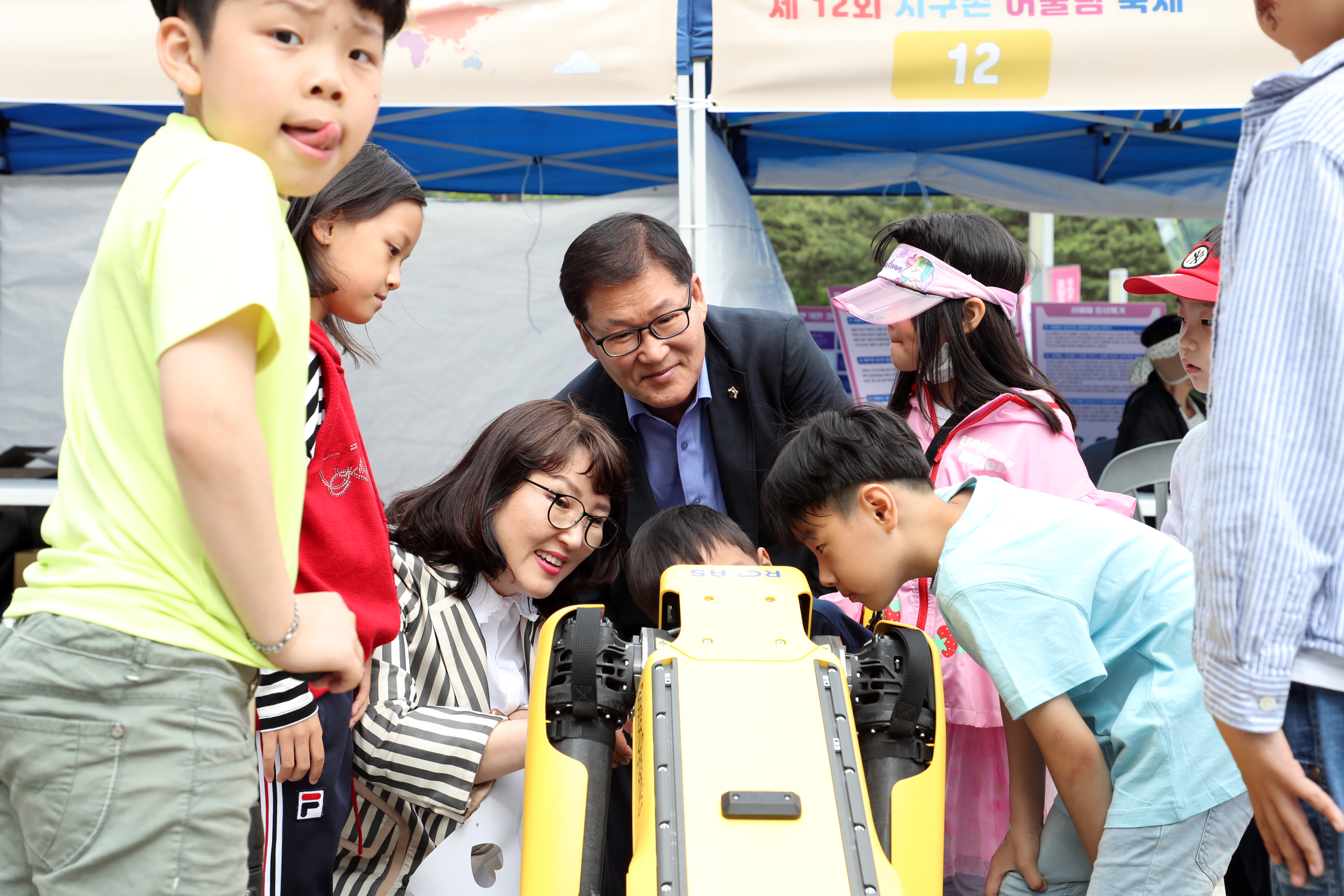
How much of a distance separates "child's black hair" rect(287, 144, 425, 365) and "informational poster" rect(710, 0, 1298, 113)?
1.48 m

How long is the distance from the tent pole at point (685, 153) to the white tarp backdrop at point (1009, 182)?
213 cm

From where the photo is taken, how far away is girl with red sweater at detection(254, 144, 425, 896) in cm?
154

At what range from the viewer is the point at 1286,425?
972mm

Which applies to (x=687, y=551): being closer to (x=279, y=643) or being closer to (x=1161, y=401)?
(x=279, y=643)

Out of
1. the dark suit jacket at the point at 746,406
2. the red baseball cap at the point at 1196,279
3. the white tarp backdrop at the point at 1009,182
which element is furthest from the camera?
the white tarp backdrop at the point at 1009,182

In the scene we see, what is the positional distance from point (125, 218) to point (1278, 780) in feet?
3.93

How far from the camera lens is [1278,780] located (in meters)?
1.00

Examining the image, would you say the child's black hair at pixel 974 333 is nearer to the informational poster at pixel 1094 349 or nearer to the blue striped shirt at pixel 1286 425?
the blue striped shirt at pixel 1286 425

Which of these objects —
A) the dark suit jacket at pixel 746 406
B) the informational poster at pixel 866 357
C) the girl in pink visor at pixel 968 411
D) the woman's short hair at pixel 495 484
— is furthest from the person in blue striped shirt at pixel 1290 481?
the informational poster at pixel 866 357

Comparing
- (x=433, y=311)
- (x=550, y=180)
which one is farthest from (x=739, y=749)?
(x=550, y=180)

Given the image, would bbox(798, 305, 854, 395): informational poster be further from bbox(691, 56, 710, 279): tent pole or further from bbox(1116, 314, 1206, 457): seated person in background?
bbox(691, 56, 710, 279): tent pole

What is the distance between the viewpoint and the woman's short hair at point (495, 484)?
2.04 metres

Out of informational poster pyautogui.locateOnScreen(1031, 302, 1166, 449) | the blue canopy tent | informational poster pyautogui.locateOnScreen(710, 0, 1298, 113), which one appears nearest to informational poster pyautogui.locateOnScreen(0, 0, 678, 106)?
informational poster pyautogui.locateOnScreen(710, 0, 1298, 113)

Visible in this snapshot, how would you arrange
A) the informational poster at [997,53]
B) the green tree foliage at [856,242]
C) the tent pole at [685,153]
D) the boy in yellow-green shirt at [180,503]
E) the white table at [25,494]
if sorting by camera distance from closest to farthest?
1. the boy in yellow-green shirt at [180,503]
2. the informational poster at [997,53]
3. the tent pole at [685,153]
4. the white table at [25,494]
5. the green tree foliage at [856,242]
